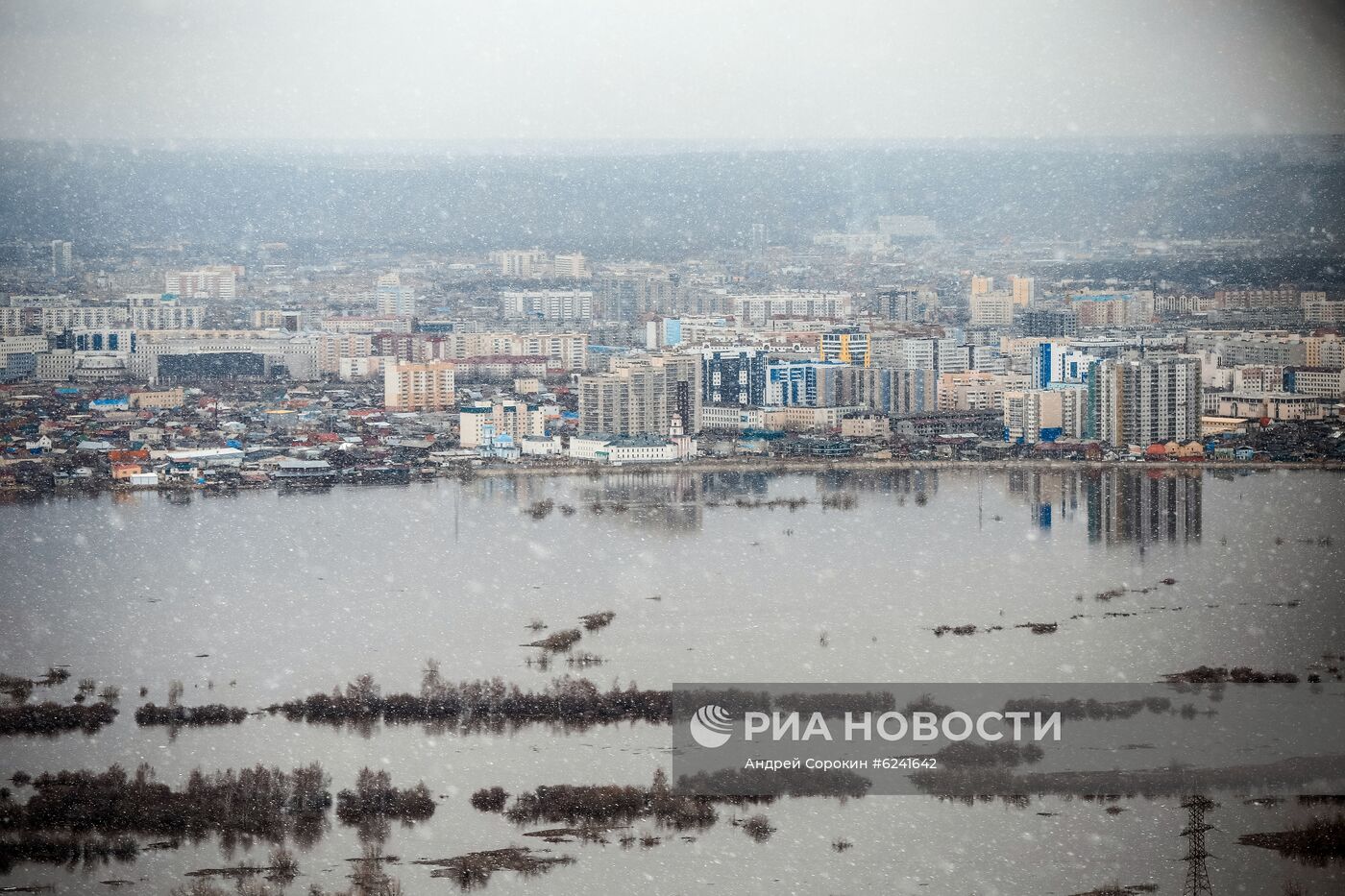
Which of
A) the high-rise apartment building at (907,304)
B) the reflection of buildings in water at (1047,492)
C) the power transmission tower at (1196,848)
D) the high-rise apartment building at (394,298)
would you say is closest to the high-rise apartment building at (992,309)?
the high-rise apartment building at (907,304)

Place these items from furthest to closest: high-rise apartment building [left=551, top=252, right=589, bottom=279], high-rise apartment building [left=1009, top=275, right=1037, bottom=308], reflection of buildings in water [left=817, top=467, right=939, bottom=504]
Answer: high-rise apartment building [left=551, top=252, right=589, bottom=279]
high-rise apartment building [left=1009, top=275, right=1037, bottom=308]
reflection of buildings in water [left=817, top=467, right=939, bottom=504]

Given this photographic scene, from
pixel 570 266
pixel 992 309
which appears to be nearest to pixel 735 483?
pixel 992 309

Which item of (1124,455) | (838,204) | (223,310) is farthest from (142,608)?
(838,204)

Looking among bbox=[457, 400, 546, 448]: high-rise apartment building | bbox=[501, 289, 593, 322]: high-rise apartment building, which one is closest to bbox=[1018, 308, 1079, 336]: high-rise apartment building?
bbox=[501, 289, 593, 322]: high-rise apartment building

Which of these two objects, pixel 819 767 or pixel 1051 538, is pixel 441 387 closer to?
pixel 1051 538

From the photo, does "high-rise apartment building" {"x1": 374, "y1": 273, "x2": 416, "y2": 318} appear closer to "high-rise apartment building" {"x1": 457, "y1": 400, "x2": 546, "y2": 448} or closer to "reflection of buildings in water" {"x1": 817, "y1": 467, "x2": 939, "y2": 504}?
"high-rise apartment building" {"x1": 457, "y1": 400, "x2": 546, "y2": 448}
